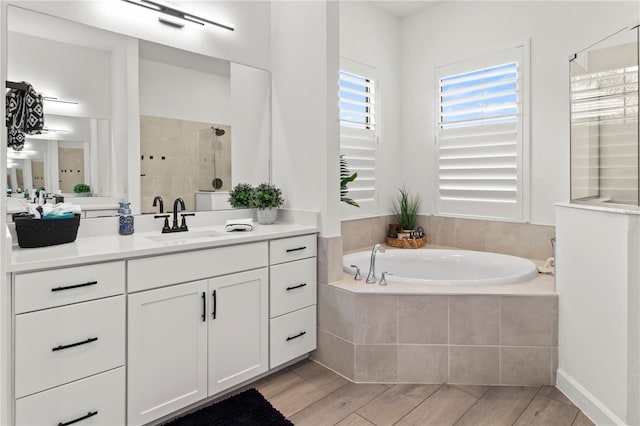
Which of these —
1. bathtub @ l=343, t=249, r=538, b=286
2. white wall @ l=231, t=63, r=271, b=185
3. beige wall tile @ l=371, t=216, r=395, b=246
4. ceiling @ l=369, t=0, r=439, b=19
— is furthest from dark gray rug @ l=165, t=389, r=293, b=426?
ceiling @ l=369, t=0, r=439, b=19

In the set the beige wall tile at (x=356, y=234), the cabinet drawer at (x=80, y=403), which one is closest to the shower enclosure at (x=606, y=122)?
the beige wall tile at (x=356, y=234)

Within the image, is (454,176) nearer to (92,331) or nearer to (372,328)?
(372,328)

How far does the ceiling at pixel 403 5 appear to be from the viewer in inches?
148

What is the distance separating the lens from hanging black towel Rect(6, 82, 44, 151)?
1914 millimetres

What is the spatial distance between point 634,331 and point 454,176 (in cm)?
213

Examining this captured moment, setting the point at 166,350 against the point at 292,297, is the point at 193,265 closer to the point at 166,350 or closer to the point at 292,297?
the point at 166,350

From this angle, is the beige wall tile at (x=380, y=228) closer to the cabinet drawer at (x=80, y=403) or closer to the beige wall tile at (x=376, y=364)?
the beige wall tile at (x=376, y=364)

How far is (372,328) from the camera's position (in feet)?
7.79

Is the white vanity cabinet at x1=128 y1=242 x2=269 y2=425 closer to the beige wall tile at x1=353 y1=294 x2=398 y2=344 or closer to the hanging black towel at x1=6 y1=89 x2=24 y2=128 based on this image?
the beige wall tile at x1=353 y1=294 x2=398 y2=344

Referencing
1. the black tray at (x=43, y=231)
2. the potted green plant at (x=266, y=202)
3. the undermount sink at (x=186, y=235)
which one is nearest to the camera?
the black tray at (x=43, y=231)

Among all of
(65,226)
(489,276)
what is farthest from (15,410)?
(489,276)

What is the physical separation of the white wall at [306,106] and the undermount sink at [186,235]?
2.20 feet

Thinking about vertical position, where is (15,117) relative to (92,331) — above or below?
above

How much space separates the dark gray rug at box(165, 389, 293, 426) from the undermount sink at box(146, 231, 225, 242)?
0.91m
